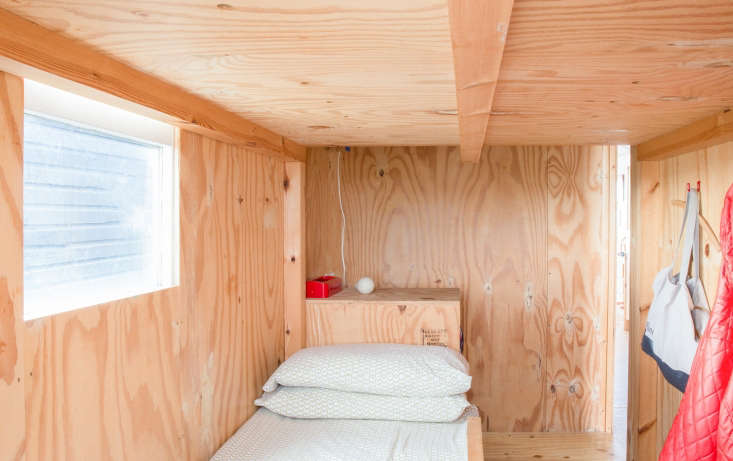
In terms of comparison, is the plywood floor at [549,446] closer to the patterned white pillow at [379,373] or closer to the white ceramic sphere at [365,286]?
the patterned white pillow at [379,373]

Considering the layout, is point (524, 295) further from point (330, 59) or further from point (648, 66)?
point (330, 59)

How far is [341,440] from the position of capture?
6.37ft

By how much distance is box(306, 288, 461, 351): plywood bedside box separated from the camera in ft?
8.01

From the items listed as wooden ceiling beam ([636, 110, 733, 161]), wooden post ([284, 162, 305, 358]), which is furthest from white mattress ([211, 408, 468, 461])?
wooden ceiling beam ([636, 110, 733, 161])

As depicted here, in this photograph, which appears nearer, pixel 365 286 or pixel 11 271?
pixel 11 271

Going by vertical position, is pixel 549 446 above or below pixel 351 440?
below

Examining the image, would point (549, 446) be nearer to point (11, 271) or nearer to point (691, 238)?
point (691, 238)

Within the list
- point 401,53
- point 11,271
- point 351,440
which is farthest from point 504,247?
point 11,271

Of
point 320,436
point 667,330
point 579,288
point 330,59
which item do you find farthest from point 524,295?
point 330,59

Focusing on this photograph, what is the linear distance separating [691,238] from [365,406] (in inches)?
50.9

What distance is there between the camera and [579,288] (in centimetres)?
293

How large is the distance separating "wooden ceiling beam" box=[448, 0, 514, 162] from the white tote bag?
3.08ft

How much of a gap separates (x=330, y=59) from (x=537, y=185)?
2.03m

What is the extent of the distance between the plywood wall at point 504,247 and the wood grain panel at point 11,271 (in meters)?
2.00
